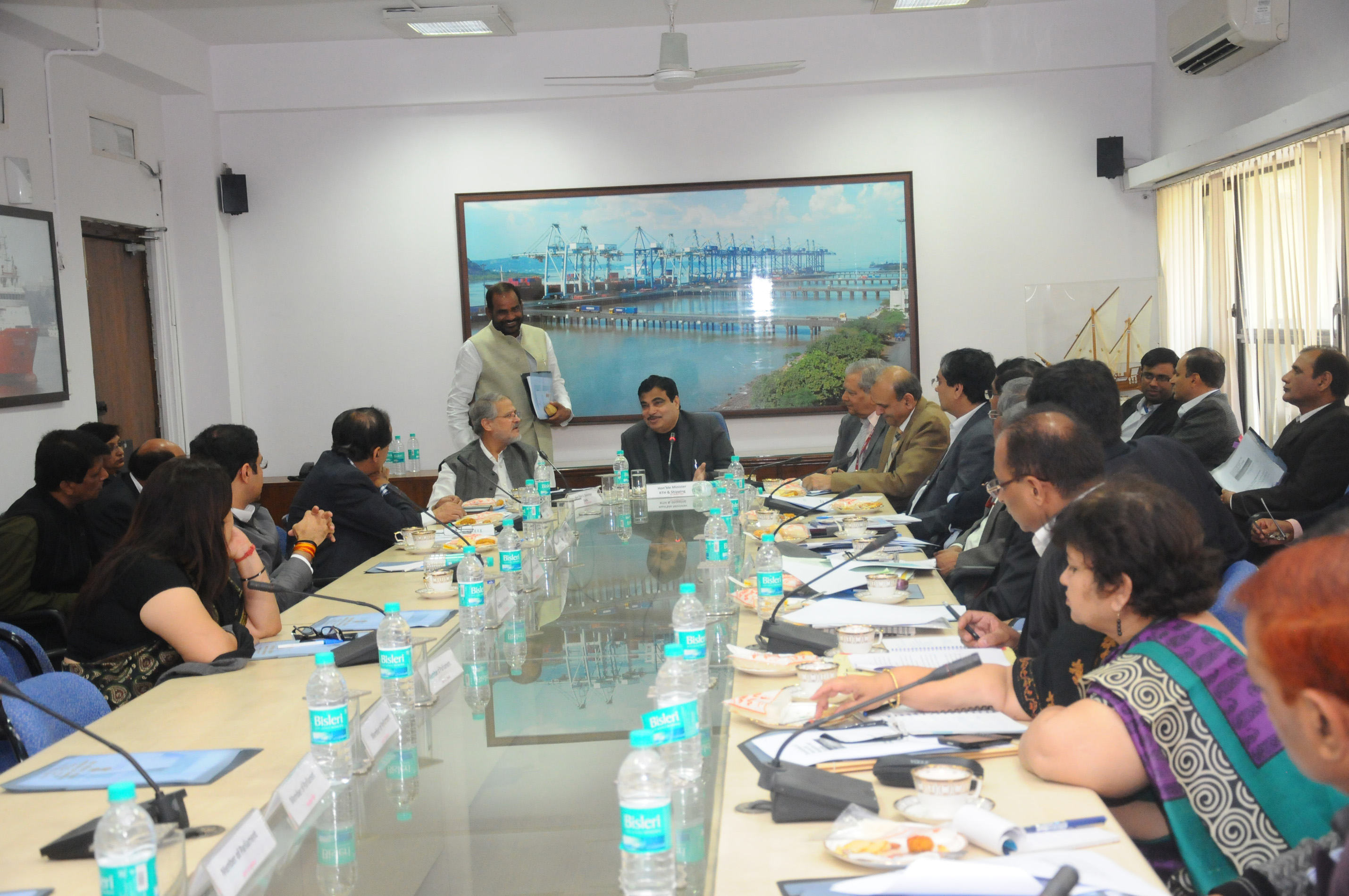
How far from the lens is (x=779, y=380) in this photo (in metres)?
7.45

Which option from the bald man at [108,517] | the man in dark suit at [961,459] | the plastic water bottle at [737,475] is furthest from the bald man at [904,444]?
the bald man at [108,517]

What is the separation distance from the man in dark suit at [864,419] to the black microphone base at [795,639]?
10.8 feet

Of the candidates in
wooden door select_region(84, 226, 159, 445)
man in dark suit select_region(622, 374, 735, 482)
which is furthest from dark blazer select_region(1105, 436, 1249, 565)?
wooden door select_region(84, 226, 159, 445)

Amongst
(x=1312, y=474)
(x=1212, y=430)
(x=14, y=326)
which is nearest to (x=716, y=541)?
(x=1312, y=474)

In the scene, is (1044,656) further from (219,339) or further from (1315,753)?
(219,339)

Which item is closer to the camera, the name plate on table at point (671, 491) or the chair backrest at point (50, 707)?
the chair backrest at point (50, 707)

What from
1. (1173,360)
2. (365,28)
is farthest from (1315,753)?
(365,28)

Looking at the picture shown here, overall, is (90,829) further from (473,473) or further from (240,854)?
(473,473)

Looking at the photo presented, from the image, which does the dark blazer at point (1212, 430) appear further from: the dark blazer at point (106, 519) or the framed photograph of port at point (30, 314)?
the framed photograph of port at point (30, 314)

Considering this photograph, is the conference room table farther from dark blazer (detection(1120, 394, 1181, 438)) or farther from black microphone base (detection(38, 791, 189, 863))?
dark blazer (detection(1120, 394, 1181, 438))

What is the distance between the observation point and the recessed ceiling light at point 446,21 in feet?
20.5

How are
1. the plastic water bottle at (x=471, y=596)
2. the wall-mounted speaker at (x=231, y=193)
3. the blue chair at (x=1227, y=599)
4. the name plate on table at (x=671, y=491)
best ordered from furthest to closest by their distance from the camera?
1. the wall-mounted speaker at (x=231, y=193)
2. the name plate on table at (x=671, y=491)
3. the plastic water bottle at (x=471, y=596)
4. the blue chair at (x=1227, y=599)

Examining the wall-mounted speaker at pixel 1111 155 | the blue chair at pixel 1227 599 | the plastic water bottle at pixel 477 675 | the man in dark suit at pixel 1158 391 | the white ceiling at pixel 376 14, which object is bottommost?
the plastic water bottle at pixel 477 675

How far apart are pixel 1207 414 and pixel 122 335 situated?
620 centimetres
